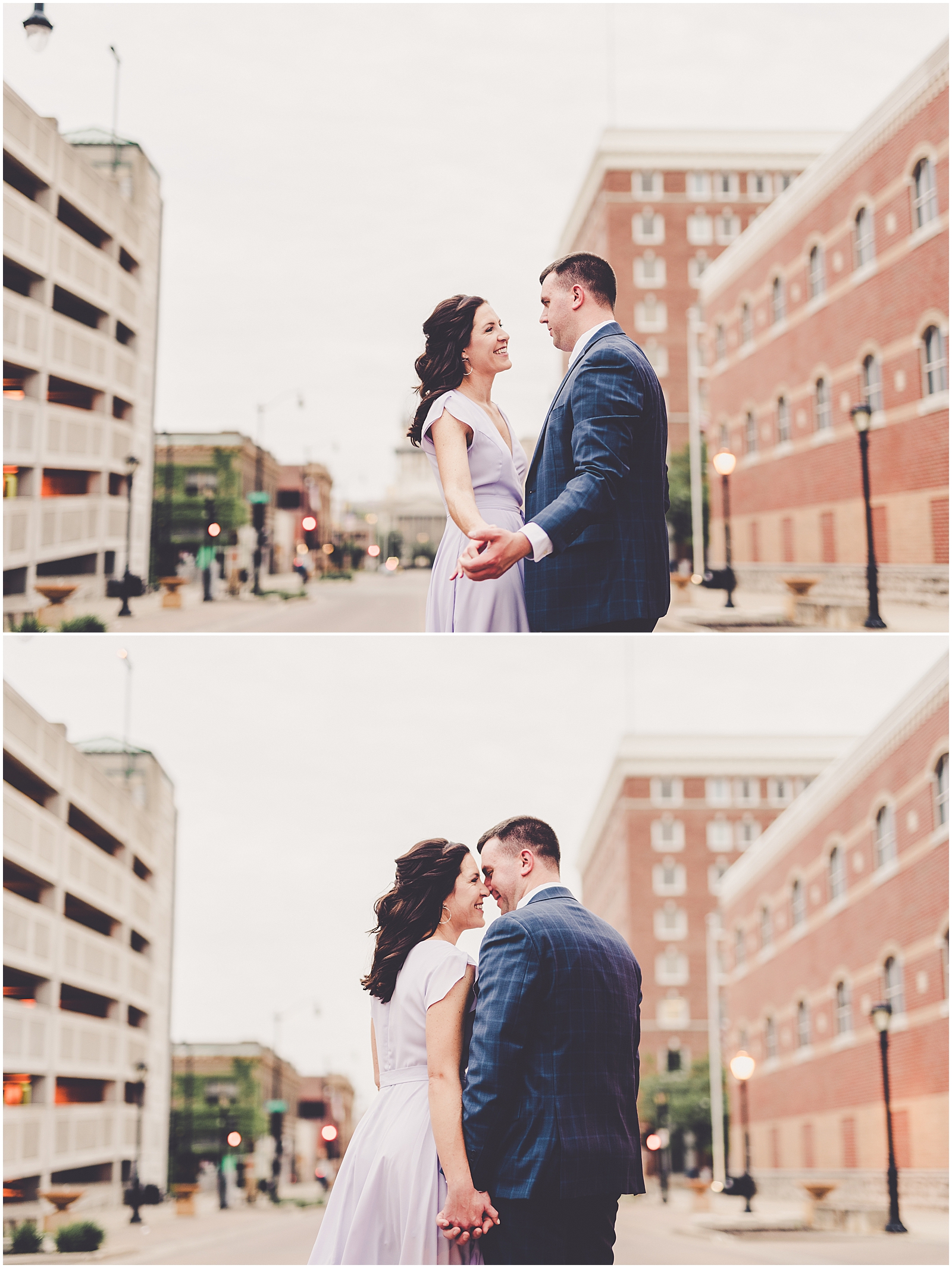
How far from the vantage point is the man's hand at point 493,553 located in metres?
3.60

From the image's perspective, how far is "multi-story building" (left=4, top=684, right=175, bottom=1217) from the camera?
108ft

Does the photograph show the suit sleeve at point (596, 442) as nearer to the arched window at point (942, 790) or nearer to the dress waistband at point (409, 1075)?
the dress waistband at point (409, 1075)

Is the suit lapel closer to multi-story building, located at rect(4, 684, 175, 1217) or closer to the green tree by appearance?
multi-story building, located at rect(4, 684, 175, 1217)

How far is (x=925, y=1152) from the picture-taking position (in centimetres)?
2686

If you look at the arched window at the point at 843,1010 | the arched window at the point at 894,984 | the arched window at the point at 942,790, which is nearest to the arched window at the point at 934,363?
the arched window at the point at 942,790

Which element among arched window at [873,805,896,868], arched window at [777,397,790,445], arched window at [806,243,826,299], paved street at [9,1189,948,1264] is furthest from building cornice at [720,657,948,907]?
arched window at [806,243,826,299]

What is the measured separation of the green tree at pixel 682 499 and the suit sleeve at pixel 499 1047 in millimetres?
63307

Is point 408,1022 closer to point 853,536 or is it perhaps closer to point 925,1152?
point 925,1152

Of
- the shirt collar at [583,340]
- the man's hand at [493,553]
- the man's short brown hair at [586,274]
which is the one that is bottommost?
the man's hand at [493,553]

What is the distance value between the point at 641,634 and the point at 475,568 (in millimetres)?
945

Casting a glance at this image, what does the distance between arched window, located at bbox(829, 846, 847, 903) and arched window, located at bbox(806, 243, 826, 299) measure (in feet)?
56.9

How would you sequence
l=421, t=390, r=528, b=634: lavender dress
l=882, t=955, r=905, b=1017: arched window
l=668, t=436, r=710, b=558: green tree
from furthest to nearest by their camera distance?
1. l=668, t=436, r=710, b=558: green tree
2. l=882, t=955, r=905, b=1017: arched window
3. l=421, t=390, r=528, b=634: lavender dress

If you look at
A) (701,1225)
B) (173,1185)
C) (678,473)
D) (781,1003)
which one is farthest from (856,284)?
(173,1185)

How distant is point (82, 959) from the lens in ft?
129
